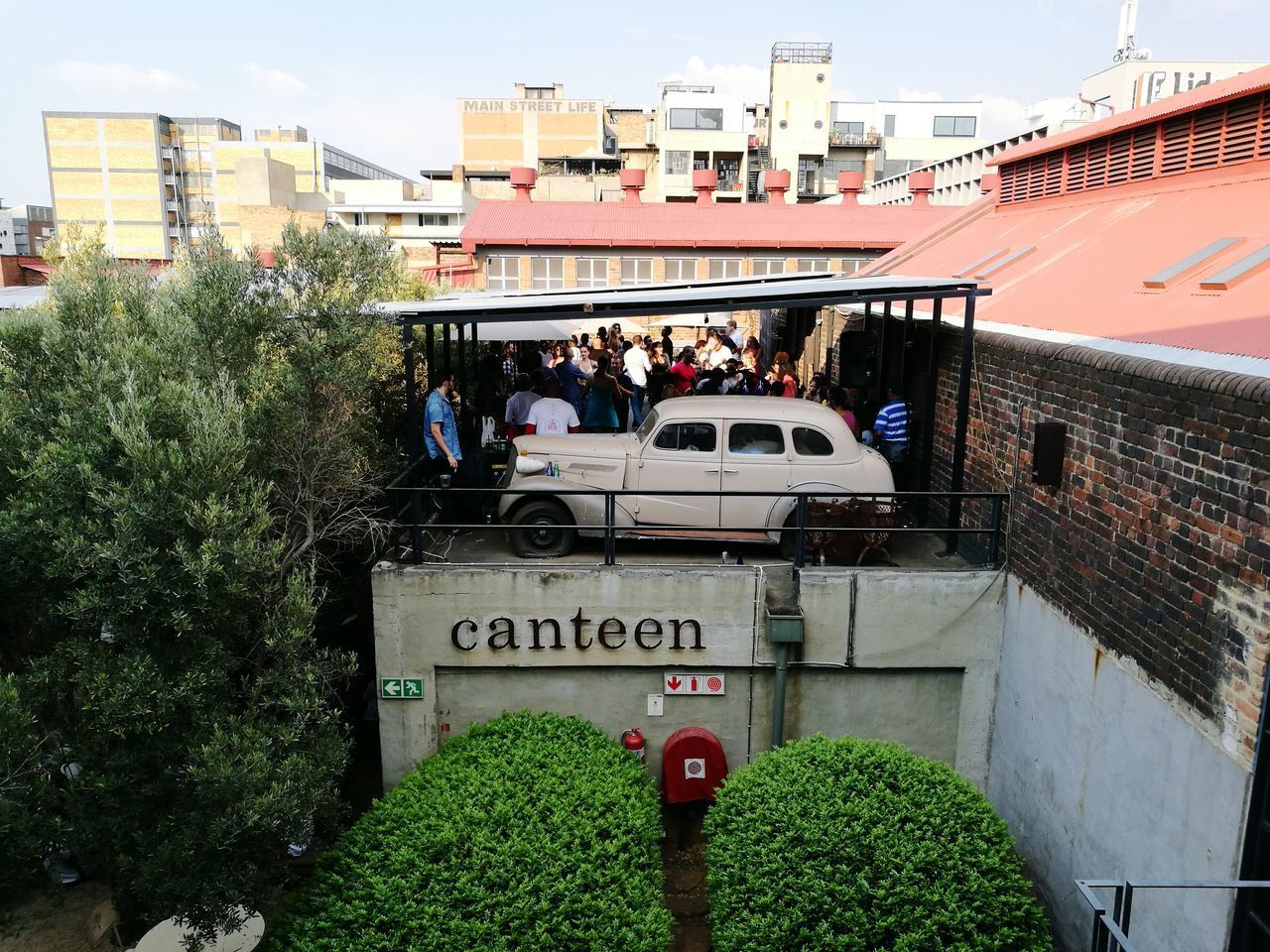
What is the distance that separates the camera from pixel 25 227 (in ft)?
295

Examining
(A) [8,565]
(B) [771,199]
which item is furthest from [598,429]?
(B) [771,199]

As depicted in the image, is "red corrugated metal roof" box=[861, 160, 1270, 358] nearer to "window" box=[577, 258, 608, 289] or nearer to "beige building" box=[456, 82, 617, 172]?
"window" box=[577, 258, 608, 289]

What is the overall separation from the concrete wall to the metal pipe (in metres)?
0.11

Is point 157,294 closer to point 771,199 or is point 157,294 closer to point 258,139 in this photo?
point 771,199

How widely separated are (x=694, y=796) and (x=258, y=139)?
3838 inches

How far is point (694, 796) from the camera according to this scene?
8812mm

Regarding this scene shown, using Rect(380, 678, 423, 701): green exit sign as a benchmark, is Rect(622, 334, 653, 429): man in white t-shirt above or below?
above

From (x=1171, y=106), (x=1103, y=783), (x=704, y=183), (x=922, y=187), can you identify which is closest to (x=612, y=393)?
(x=1171, y=106)

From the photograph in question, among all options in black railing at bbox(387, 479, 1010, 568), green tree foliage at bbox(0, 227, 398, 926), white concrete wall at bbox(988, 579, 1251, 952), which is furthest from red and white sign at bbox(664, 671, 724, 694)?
green tree foliage at bbox(0, 227, 398, 926)

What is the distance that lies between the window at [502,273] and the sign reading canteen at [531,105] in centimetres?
5662

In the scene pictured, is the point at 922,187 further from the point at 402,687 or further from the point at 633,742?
the point at 402,687

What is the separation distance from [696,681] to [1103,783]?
347 cm

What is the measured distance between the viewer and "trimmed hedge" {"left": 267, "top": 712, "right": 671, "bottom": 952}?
6254 mm

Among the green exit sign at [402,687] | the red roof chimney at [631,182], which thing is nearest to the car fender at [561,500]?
the green exit sign at [402,687]
